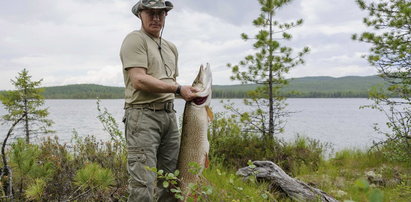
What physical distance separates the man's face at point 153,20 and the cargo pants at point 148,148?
90cm

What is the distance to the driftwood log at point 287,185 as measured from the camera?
4.96 metres

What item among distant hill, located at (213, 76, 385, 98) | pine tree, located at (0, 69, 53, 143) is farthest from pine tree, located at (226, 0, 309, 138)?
distant hill, located at (213, 76, 385, 98)

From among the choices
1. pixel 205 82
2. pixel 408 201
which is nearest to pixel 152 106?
pixel 205 82

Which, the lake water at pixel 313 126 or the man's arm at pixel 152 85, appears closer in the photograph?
the man's arm at pixel 152 85

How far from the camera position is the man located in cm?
354

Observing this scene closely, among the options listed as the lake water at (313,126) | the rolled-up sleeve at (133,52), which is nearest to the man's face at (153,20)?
the rolled-up sleeve at (133,52)

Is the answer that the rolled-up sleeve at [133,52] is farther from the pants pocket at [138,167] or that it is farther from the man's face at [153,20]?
the pants pocket at [138,167]

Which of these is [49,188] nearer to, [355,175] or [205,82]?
[205,82]

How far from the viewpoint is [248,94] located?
947cm

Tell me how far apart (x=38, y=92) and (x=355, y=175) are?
1864 cm

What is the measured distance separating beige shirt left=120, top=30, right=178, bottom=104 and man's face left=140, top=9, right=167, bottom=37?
0.24 ft

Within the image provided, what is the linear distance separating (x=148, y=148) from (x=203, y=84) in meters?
0.89

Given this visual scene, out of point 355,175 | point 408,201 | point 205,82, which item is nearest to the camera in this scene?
point 205,82

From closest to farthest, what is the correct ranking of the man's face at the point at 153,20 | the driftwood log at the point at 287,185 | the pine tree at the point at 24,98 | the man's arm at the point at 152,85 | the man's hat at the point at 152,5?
the man's arm at the point at 152,85 < the man's hat at the point at 152,5 < the man's face at the point at 153,20 < the driftwood log at the point at 287,185 < the pine tree at the point at 24,98
